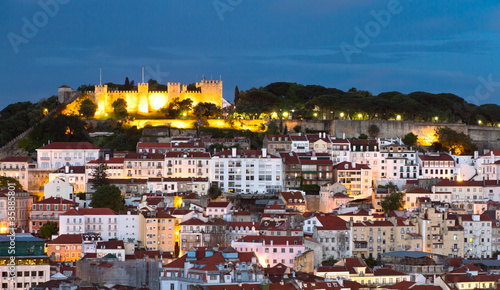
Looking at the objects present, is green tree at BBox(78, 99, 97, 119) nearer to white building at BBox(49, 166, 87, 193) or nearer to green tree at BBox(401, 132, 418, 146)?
white building at BBox(49, 166, 87, 193)

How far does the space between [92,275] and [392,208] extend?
1954cm

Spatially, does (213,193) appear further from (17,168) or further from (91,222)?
(17,168)

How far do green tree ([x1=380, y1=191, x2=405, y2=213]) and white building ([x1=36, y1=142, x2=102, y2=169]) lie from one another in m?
20.6

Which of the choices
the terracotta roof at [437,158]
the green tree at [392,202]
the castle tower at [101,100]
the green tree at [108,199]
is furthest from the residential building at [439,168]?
the castle tower at [101,100]

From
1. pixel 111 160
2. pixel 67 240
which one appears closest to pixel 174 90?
pixel 111 160

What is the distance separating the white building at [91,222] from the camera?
51844 mm

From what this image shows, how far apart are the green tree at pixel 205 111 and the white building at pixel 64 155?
1166 cm

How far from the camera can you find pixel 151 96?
7781cm

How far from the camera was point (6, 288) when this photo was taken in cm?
4131

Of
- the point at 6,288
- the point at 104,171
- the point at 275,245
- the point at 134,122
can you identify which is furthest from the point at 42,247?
the point at 134,122

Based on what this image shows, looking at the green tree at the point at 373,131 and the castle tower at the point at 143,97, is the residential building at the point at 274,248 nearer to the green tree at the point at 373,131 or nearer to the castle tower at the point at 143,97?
the green tree at the point at 373,131

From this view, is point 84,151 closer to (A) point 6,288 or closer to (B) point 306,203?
(B) point 306,203

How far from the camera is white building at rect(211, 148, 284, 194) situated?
199 ft

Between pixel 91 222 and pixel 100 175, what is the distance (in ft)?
26.0
